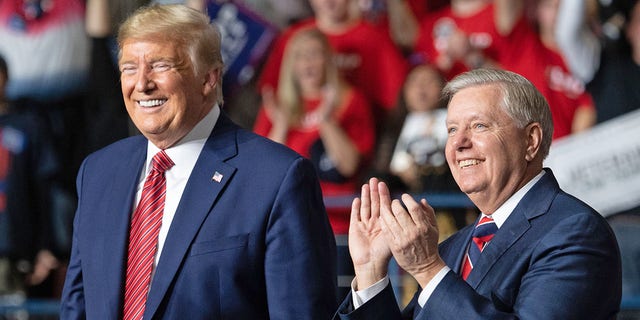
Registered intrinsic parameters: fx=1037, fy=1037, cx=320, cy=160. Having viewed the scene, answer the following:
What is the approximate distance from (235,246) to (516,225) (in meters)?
0.71

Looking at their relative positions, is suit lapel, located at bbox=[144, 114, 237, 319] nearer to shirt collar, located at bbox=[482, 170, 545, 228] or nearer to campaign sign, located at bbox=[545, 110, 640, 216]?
shirt collar, located at bbox=[482, 170, 545, 228]

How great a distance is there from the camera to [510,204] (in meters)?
2.37

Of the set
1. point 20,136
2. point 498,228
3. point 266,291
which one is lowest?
point 20,136

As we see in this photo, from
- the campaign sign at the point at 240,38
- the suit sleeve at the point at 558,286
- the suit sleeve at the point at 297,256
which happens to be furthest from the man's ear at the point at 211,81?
the campaign sign at the point at 240,38

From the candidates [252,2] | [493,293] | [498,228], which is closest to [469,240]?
[498,228]

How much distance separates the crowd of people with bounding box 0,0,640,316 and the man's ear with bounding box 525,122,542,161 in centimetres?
356

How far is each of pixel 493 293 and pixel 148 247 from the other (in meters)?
0.93

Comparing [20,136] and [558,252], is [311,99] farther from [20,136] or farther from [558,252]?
[558,252]

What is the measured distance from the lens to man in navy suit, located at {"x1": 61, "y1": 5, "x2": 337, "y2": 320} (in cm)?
259

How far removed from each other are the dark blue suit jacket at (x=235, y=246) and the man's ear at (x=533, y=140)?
60 centimetres

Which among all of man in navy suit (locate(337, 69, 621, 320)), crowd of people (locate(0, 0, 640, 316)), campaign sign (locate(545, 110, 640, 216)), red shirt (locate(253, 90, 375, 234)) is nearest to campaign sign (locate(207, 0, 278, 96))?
crowd of people (locate(0, 0, 640, 316))

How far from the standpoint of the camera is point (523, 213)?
7.61 ft

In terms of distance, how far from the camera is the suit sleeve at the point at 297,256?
260 centimetres

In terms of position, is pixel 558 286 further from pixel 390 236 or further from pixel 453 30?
pixel 453 30
